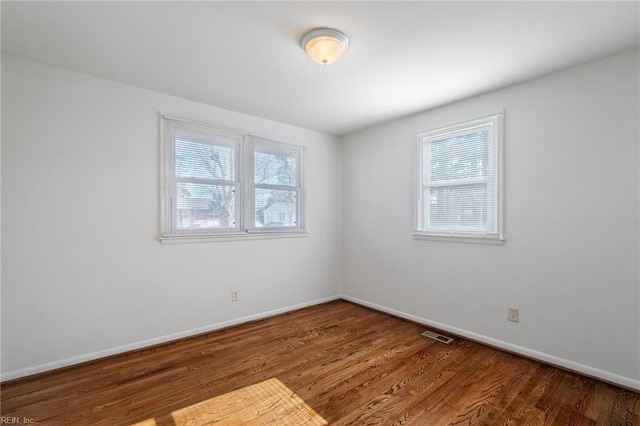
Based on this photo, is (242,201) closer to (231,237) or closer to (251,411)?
(231,237)

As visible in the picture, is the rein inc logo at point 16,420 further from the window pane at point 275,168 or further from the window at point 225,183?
the window pane at point 275,168

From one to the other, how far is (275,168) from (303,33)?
2028 millimetres

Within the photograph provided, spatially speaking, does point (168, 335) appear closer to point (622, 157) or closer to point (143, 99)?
point (143, 99)

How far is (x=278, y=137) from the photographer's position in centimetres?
390

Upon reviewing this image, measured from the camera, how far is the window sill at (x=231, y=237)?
306 cm

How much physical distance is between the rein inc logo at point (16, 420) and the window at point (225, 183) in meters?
1.56

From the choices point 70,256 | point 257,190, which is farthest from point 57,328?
point 257,190

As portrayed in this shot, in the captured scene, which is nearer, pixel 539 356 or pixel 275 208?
pixel 539 356

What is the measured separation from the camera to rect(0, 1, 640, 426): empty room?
195 centimetres

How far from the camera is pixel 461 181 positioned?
10.5 feet

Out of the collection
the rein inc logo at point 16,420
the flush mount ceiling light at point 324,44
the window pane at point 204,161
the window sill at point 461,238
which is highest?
the flush mount ceiling light at point 324,44

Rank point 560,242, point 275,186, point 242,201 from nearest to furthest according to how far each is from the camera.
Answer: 1. point 560,242
2. point 242,201
3. point 275,186

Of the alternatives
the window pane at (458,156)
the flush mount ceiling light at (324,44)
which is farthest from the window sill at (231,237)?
the flush mount ceiling light at (324,44)

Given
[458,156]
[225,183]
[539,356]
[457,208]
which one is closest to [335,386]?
[539,356]
